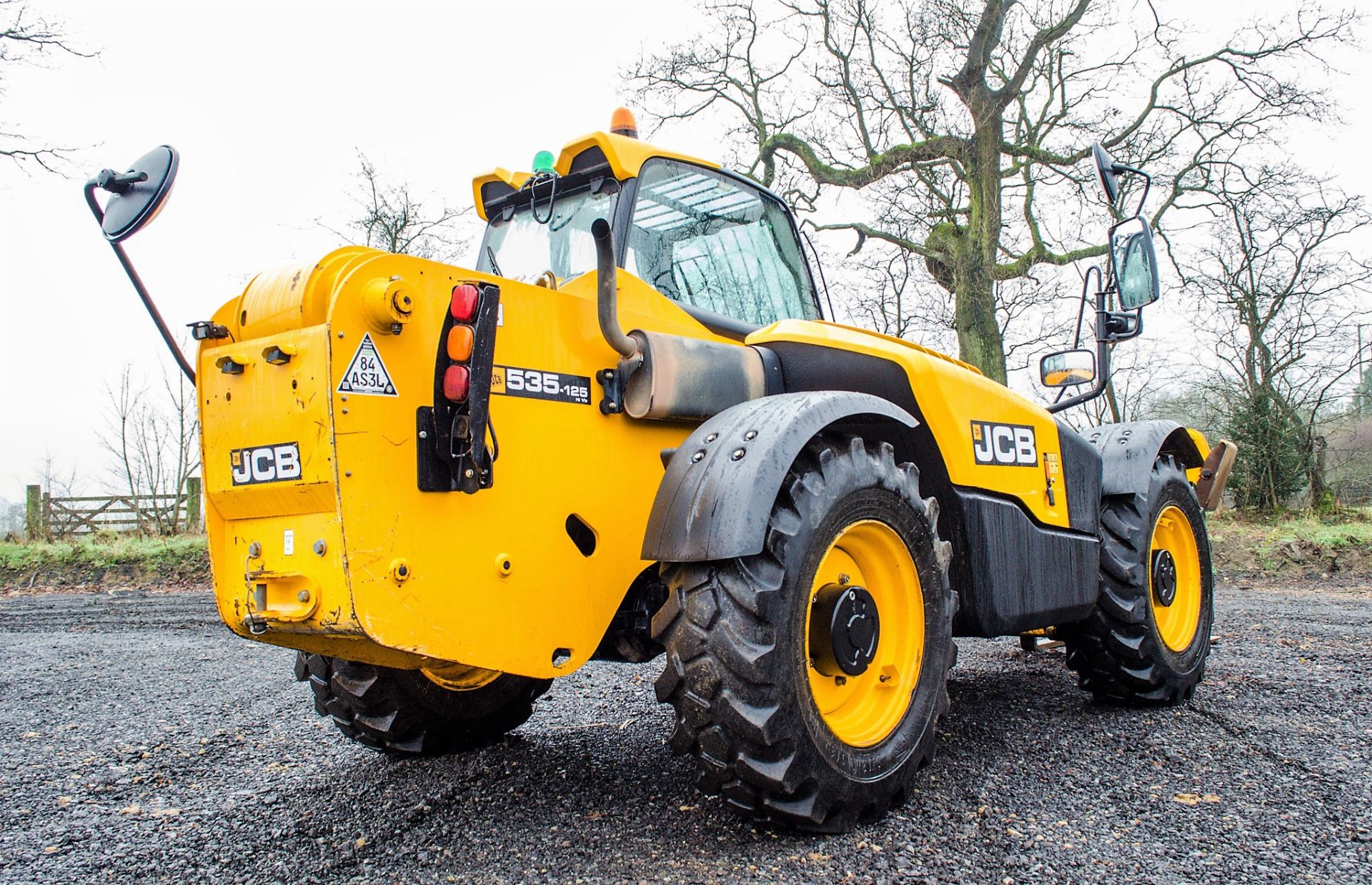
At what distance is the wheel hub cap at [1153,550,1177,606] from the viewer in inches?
173

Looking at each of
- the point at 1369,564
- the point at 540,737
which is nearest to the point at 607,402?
the point at 540,737

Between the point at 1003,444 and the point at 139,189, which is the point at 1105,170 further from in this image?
the point at 139,189

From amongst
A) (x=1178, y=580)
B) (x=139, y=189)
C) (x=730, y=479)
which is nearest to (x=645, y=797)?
(x=730, y=479)

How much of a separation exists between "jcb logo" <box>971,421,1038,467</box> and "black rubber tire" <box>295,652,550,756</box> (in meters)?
1.86

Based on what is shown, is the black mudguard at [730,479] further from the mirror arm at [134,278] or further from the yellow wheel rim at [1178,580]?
the yellow wheel rim at [1178,580]

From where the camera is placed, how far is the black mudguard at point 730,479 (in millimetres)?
2490

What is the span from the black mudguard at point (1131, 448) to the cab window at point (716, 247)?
158 cm

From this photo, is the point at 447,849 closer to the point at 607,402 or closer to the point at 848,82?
the point at 607,402

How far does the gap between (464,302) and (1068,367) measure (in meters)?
2.91

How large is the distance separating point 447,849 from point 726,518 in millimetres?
1206

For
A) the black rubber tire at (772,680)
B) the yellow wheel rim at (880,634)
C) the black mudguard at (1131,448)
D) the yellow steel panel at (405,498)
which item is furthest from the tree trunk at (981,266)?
the yellow steel panel at (405,498)

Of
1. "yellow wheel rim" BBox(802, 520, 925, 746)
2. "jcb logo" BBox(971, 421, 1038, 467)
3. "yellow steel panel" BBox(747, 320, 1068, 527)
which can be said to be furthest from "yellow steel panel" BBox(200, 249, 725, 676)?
"jcb logo" BBox(971, 421, 1038, 467)

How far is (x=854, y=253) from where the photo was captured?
54.5ft

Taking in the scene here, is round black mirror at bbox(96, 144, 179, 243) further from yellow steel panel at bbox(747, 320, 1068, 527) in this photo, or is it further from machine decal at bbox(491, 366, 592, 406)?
yellow steel panel at bbox(747, 320, 1068, 527)
